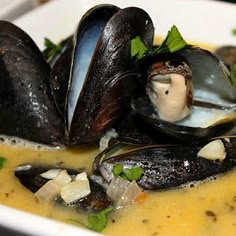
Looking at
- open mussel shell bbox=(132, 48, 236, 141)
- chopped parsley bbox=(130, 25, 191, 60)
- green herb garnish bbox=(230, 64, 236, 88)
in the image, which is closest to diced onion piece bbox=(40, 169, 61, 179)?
open mussel shell bbox=(132, 48, 236, 141)

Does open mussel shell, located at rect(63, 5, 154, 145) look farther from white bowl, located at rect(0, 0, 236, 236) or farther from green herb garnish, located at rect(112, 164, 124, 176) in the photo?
white bowl, located at rect(0, 0, 236, 236)

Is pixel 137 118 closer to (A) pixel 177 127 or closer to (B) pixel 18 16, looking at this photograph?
(A) pixel 177 127

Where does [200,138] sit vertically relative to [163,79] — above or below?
below

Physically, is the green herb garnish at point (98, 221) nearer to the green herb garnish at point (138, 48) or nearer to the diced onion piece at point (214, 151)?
the diced onion piece at point (214, 151)

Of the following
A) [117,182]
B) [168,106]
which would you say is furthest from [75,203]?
[168,106]

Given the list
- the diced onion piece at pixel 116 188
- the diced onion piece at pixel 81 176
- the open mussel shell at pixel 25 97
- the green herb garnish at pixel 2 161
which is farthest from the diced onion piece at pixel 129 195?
the green herb garnish at pixel 2 161
